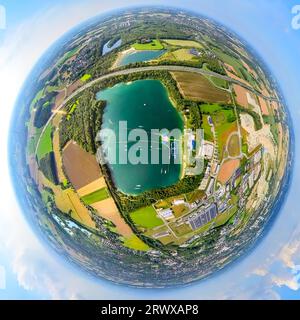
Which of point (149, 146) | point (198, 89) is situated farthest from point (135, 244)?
point (198, 89)

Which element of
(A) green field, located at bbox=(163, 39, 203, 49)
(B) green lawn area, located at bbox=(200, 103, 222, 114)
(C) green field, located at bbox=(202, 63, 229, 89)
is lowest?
(B) green lawn area, located at bbox=(200, 103, 222, 114)

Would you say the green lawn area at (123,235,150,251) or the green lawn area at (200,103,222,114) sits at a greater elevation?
the green lawn area at (200,103,222,114)

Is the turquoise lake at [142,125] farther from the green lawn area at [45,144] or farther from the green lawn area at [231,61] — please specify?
the green lawn area at [231,61]

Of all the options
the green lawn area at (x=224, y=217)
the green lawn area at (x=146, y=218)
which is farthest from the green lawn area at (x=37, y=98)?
the green lawn area at (x=224, y=217)

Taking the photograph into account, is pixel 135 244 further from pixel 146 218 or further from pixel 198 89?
pixel 198 89

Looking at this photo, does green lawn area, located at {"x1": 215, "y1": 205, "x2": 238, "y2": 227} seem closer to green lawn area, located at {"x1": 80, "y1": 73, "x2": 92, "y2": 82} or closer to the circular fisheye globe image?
the circular fisheye globe image

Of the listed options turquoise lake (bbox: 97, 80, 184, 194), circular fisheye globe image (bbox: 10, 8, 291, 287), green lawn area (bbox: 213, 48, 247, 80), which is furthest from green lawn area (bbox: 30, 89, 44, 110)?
green lawn area (bbox: 213, 48, 247, 80)
